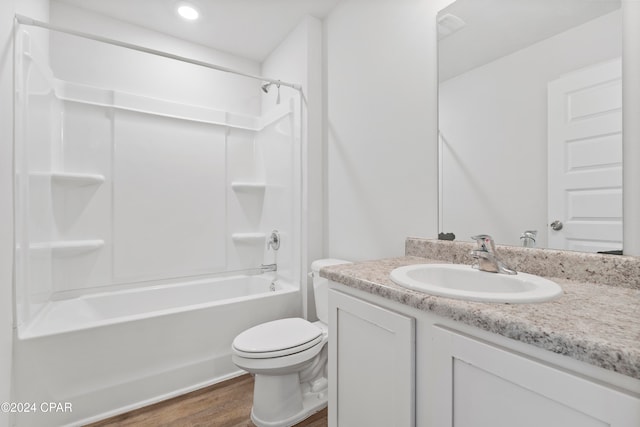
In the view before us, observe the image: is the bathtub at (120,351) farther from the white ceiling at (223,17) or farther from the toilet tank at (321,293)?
the white ceiling at (223,17)

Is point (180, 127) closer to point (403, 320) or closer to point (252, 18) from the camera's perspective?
point (252, 18)

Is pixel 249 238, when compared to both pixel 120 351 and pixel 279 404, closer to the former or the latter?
pixel 120 351

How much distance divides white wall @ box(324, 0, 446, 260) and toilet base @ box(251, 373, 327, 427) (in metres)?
0.85

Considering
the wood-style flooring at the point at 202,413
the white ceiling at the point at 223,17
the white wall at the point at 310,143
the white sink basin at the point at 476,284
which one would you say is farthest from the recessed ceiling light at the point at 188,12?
the wood-style flooring at the point at 202,413

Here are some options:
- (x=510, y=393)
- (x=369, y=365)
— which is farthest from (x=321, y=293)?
(x=510, y=393)

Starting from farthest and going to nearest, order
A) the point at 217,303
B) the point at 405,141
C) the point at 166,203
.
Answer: the point at 166,203 < the point at 217,303 < the point at 405,141

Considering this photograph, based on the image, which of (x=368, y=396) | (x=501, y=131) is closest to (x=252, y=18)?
(x=501, y=131)

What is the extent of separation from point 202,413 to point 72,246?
1458 mm

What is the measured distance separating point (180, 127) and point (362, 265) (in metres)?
2.11

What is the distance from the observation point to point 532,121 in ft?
3.59

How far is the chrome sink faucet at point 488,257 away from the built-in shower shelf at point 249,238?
6.58 ft

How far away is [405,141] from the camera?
5.15 ft

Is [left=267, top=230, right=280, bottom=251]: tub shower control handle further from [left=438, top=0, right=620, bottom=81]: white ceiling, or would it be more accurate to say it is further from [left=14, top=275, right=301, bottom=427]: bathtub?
[left=438, top=0, right=620, bottom=81]: white ceiling

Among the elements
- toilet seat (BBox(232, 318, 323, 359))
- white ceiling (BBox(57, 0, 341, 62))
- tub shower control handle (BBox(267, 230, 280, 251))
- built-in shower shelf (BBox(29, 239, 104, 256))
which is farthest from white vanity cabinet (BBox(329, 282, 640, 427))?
white ceiling (BBox(57, 0, 341, 62))
